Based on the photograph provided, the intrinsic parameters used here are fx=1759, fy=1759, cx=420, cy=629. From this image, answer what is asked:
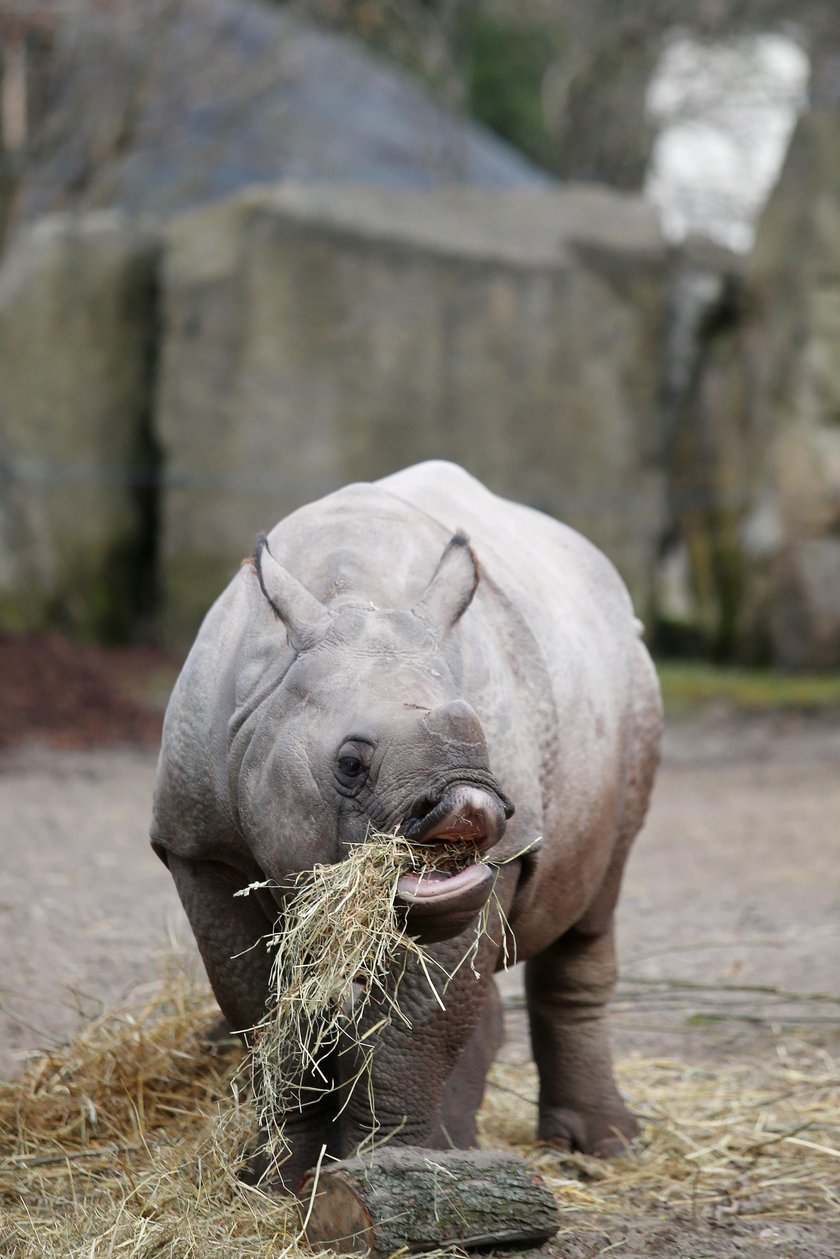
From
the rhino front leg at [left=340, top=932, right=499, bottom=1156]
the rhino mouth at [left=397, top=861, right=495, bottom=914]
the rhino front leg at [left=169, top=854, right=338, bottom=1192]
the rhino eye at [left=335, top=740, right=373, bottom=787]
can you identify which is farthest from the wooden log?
the rhino eye at [left=335, top=740, right=373, bottom=787]

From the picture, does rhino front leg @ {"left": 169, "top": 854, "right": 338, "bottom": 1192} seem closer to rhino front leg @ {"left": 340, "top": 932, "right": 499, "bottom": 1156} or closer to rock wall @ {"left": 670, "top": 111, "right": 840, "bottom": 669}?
rhino front leg @ {"left": 340, "top": 932, "right": 499, "bottom": 1156}

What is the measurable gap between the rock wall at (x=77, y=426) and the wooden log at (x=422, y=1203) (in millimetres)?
8285

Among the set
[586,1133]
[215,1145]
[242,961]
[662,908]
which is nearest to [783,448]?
[662,908]

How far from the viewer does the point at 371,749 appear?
2947 mm

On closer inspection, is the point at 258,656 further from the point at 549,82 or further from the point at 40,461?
the point at 549,82

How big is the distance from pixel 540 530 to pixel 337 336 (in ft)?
23.7

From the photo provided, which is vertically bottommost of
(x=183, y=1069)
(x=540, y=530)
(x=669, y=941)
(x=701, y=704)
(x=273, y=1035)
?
(x=701, y=704)

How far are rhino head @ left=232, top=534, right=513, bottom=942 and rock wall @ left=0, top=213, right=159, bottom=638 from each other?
26.6 ft

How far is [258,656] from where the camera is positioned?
3.27m

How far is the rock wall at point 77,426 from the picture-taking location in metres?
11.1

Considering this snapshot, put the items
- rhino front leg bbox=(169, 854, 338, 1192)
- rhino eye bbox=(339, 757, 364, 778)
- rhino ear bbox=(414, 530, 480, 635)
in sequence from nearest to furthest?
rhino eye bbox=(339, 757, 364, 778) < rhino ear bbox=(414, 530, 480, 635) < rhino front leg bbox=(169, 854, 338, 1192)

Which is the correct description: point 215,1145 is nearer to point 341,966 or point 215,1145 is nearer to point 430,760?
point 341,966

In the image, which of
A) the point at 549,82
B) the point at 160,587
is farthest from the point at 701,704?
the point at 549,82

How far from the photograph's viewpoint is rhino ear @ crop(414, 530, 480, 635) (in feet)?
10.8
